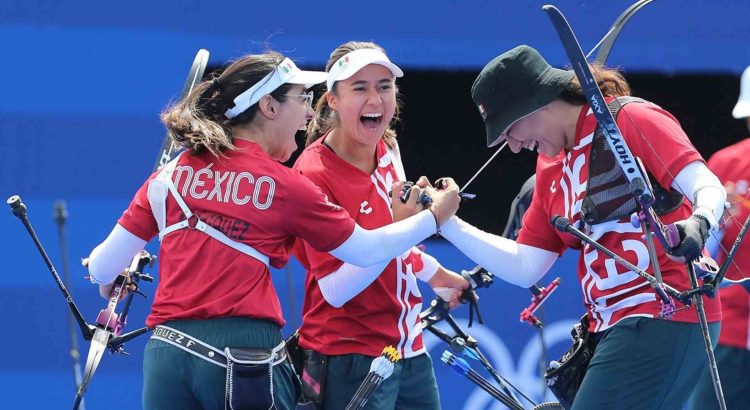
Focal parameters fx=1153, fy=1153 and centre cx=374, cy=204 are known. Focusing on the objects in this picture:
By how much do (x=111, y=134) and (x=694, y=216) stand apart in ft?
12.8

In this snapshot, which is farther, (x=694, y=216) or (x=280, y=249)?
(x=280, y=249)

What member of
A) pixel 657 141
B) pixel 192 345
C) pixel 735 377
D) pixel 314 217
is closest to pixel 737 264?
pixel 735 377

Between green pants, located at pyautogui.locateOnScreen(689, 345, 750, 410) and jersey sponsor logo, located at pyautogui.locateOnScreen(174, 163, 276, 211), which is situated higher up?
jersey sponsor logo, located at pyautogui.locateOnScreen(174, 163, 276, 211)

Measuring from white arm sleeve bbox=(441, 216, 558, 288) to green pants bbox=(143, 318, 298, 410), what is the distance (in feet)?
2.46

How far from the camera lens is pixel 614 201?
316 cm

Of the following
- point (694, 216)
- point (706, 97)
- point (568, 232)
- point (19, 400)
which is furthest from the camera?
point (706, 97)

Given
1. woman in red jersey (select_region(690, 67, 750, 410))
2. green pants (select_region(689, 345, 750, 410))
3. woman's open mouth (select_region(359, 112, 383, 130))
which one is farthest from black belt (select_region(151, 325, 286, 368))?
green pants (select_region(689, 345, 750, 410))

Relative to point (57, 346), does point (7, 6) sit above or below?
above

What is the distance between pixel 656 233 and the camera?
2959mm

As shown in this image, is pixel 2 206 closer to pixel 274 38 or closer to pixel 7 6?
pixel 7 6

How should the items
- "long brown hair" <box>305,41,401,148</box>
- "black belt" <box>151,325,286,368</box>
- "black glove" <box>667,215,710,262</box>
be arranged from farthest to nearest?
"long brown hair" <box>305,41,401,148</box>
"black belt" <box>151,325,286,368</box>
"black glove" <box>667,215,710,262</box>

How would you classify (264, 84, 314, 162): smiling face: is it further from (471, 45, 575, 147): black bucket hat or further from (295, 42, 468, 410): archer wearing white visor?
(471, 45, 575, 147): black bucket hat

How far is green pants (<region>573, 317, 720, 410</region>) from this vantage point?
3.15 metres

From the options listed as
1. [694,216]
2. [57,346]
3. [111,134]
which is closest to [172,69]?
[111,134]
